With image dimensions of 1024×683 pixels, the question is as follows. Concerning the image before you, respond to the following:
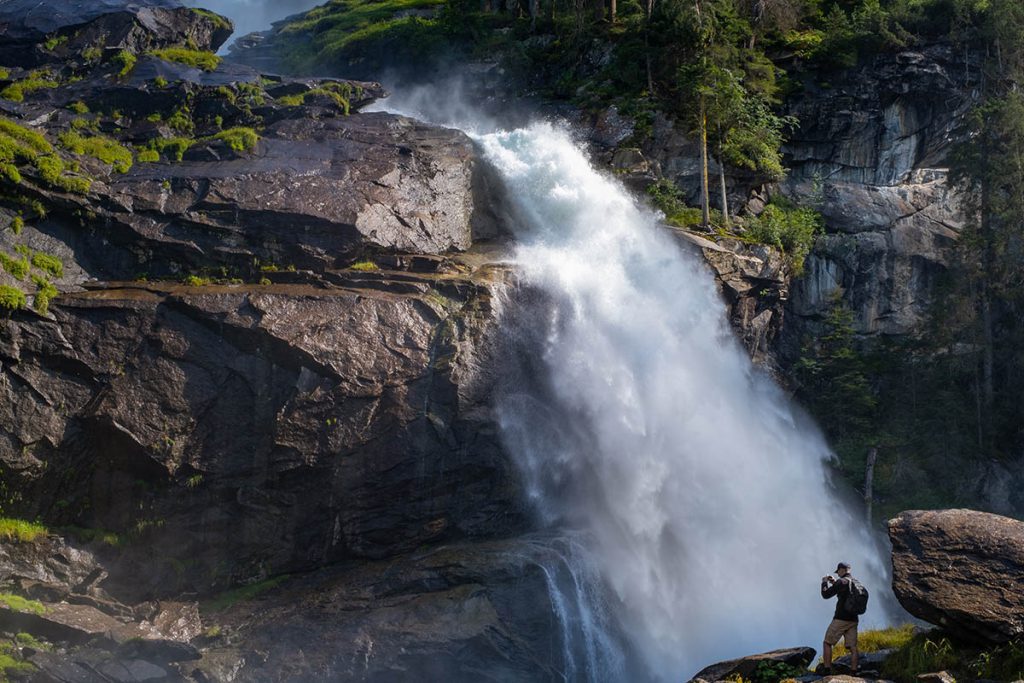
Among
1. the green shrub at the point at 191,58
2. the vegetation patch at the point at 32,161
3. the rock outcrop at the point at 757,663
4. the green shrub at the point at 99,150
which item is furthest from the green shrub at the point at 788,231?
the vegetation patch at the point at 32,161

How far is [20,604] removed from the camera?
51.8 ft

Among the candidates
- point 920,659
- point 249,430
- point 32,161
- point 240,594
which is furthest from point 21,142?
point 920,659

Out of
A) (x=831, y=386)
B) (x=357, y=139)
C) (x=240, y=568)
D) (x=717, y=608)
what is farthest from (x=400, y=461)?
(x=831, y=386)

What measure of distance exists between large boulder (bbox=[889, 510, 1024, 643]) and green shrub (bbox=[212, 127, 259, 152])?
18178 mm

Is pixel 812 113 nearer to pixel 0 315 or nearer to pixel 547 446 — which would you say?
Answer: pixel 547 446

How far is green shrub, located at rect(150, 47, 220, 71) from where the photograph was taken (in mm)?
27166

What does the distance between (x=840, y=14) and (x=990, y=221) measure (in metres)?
9.92

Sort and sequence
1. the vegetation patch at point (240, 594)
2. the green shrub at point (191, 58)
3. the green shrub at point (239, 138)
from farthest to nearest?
the green shrub at point (191, 58), the green shrub at point (239, 138), the vegetation patch at point (240, 594)

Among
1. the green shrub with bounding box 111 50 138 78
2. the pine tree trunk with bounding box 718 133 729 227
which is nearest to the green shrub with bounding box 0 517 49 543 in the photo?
the green shrub with bounding box 111 50 138 78

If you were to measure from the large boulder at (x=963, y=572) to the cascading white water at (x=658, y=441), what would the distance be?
6.97m

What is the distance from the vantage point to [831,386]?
25531 mm

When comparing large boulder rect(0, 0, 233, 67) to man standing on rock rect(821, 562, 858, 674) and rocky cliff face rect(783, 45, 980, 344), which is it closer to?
rocky cliff face rect(783, 45, 980, 344)

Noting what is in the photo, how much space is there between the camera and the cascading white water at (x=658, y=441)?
1955 cm

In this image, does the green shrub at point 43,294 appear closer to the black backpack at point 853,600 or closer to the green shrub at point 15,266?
the green shrub at point 15,266
